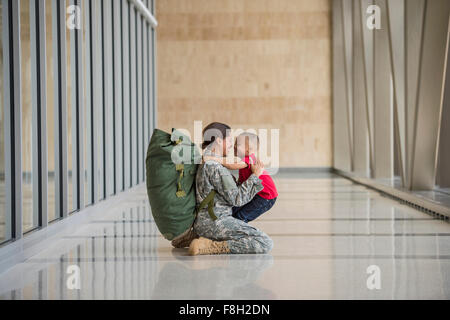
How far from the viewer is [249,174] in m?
5.84

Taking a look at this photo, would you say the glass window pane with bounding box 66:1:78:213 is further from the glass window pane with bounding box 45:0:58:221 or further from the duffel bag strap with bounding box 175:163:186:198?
the duffel bag strap with bounding box 175:163:186:198

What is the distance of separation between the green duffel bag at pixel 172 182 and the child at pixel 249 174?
24cm

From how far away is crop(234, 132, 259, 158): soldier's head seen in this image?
227 inches

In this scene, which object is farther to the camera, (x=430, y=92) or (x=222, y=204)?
(x=430, y=92)

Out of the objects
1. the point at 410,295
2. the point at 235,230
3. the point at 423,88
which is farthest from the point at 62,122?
the point at 423,88

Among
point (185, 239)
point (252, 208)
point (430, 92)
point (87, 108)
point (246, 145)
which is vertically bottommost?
point (185, 239)

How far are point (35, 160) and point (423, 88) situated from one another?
596 centimetres

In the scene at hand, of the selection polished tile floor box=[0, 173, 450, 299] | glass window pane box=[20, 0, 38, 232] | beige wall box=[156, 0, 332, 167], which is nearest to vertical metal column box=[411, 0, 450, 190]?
polished tile floor box=[0, 173, 450, 299]

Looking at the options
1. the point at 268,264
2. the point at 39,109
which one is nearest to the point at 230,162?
the point at 268,264

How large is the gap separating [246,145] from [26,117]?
90.5 inches

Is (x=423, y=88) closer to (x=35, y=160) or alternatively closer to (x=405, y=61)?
(x=405, y=61)

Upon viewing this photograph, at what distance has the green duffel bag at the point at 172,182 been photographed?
18.4 feet

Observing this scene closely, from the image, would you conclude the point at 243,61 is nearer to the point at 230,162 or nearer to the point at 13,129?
the point at 230,162

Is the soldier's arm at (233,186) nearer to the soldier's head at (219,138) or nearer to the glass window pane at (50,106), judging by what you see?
the soldier's head at (219,138)
